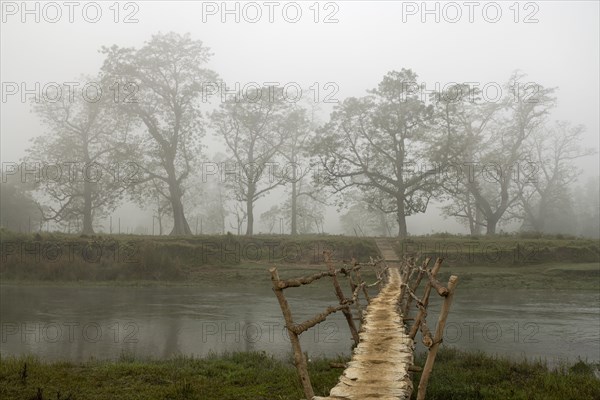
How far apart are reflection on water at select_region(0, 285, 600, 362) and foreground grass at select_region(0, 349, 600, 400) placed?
1.71m

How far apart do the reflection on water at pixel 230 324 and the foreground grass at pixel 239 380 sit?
171 centimetres

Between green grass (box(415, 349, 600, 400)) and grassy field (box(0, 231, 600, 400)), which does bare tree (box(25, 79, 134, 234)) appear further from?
green grass (box(415, 349, 600, 400))

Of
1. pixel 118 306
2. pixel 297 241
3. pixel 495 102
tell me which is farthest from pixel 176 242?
pixel 495 102

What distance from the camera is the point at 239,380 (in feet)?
31.7

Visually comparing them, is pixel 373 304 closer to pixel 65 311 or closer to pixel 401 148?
pixel 65 311

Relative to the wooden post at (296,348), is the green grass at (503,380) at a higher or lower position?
lower

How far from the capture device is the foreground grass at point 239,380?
28.0 feet

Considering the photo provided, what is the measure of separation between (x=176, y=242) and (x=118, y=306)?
12127 millimetres

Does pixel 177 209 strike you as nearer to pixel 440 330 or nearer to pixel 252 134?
pixel 252 134

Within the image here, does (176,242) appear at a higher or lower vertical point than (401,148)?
lower

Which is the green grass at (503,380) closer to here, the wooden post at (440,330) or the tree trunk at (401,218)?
the wooden post at (440,330)

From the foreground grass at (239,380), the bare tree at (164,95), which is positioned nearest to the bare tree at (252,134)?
the bare tree at (164,95)

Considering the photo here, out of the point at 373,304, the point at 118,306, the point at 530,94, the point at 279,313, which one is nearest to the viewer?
the point at 373,304

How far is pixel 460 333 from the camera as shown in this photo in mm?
15031
